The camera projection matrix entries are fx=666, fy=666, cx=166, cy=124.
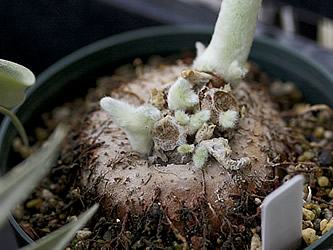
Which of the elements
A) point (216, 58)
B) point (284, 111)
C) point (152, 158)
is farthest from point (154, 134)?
point (284, 111)

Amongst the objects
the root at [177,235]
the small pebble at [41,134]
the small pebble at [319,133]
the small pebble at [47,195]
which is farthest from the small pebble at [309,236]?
the small pebble at [41,134]

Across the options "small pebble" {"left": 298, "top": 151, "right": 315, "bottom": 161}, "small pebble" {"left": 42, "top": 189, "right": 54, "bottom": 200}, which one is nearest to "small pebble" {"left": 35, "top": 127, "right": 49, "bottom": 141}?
"small pebble" {"left": 42, "top": 189, "right": 54, "bottom": 200}

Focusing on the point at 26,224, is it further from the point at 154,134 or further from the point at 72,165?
the point at 154,134

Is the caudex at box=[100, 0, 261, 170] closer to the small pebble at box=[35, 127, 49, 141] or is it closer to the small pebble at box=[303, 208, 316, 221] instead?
the small pebble at box=[303, 208, 316, 221]

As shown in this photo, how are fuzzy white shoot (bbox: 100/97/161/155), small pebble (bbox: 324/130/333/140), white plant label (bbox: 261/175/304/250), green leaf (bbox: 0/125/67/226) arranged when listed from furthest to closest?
small pebble (bbox: 324/130/333/140) < fuzzy white shoot (bbox: 100/97/161/155) < white plant label (bbox: 261/175/304/250) < green leaf (bbox: 0/125/67/226)

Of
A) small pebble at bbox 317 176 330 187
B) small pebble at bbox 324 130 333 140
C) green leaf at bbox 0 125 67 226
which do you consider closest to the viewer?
green leaf at bbox 0 125 67 226

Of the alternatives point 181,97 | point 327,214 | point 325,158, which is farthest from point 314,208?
point 181,97

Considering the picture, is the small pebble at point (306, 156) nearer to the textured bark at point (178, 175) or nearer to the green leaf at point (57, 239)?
the textured bark at point (178, 175)
